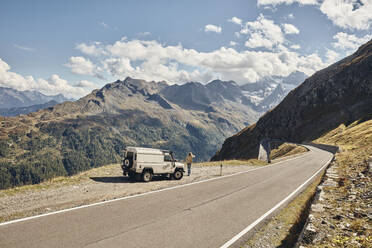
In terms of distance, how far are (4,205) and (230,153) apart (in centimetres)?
9861

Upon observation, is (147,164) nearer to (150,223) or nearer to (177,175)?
(177,175)

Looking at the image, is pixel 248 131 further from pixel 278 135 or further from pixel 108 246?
pixel 108 246

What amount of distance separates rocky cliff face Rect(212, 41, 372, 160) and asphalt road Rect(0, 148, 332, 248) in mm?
74065

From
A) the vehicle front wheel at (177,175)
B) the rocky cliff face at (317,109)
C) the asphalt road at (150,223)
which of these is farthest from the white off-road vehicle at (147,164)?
the rocky cliff face at (317,109)

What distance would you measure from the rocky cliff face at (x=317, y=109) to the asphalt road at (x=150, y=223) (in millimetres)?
74065

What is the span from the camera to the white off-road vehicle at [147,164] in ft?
59.3

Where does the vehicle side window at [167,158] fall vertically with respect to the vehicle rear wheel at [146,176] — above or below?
above

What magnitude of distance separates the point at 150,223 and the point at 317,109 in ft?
374

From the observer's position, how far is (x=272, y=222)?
1040 centimetres

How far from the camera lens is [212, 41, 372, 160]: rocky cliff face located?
3585 inches

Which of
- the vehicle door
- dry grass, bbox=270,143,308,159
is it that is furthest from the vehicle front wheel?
dry grass, bbox=270,143,308,159

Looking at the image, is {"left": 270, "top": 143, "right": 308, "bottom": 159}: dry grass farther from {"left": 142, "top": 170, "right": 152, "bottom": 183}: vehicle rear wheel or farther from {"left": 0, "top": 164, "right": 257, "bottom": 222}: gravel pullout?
{"left": 0, "top": 164, "right": 257, "bottom": 222}: gravel pullout

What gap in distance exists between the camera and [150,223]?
934 centimetres

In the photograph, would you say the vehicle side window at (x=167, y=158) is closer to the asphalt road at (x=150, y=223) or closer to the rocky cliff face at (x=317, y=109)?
the asphalt road at (x=150, y=223)
